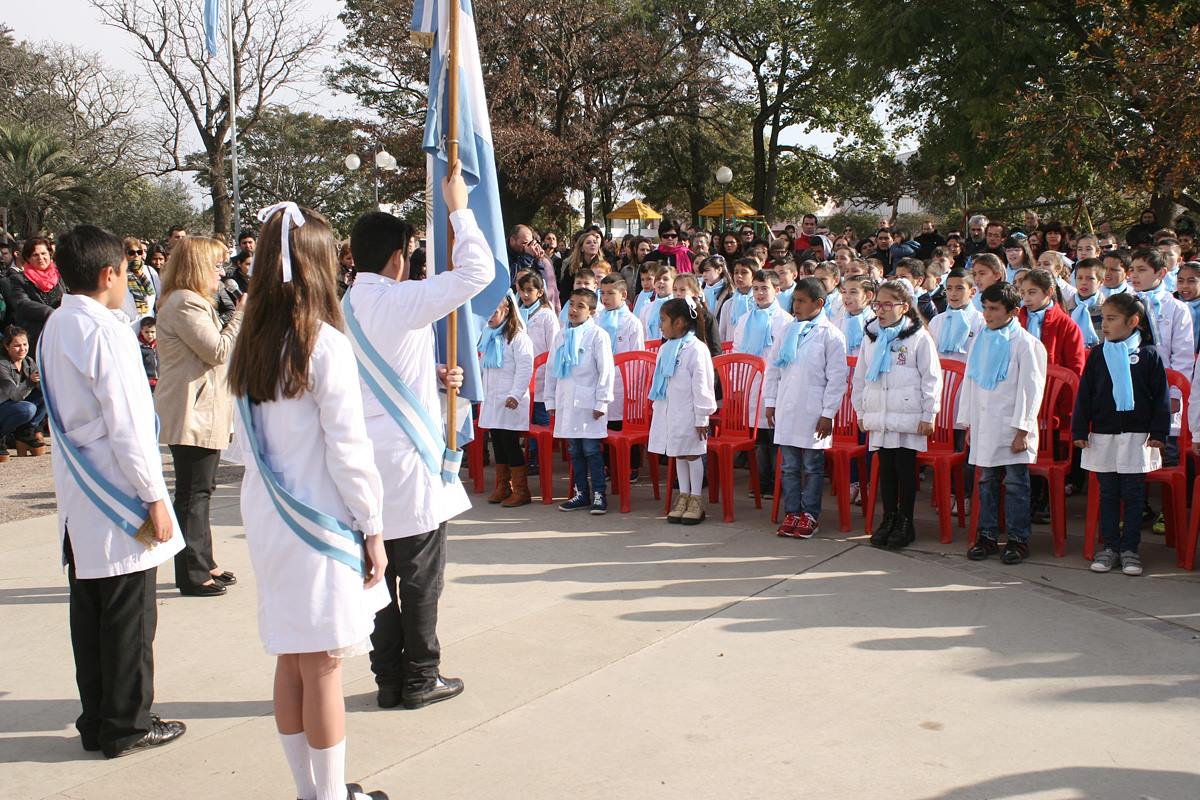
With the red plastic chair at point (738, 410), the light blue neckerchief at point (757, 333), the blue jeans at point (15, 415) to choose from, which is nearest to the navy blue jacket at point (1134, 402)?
the red plastic chair at point (738, 410)

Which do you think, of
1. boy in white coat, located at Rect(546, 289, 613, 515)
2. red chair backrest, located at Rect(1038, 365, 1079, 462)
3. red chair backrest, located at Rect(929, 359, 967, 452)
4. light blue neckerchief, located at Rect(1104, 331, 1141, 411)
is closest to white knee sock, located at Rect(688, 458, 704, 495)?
boy in white coat, located at Rect(546, 289, 613, 515)

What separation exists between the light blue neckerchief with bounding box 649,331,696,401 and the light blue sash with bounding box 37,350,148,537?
4.07 meters

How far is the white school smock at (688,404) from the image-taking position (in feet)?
23.2

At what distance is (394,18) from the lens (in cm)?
3159

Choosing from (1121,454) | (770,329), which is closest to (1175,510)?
(1121,454)

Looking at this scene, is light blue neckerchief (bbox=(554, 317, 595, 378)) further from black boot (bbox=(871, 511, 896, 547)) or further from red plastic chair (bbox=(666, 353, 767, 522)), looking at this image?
black boot (bbox=(871, 511, 896, 547))

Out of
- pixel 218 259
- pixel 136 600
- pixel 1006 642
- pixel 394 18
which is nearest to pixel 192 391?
pixel 218 259

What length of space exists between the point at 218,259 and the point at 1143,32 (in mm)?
12454

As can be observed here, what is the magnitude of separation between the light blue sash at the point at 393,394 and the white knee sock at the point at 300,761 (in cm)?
110

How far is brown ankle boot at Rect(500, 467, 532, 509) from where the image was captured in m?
7.77

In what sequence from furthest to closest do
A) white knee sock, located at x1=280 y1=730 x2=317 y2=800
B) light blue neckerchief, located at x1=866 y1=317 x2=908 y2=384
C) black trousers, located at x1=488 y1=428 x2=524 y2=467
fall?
1. black trousers, located at x1=488 y1=428 x2=524 y2=467
2. light blue neckerchief, located at x1=866 y1=317 x2=908 y2=384
3. white knee sock, located at x1=280 y1=730 x2=317 y2=800

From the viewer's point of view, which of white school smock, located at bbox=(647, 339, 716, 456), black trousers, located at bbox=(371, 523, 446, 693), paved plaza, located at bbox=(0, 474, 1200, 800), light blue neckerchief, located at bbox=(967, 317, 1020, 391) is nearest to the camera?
paved plaza, located at bbox=(0, 474, 1200, 800)

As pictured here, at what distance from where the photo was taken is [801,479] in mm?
6941

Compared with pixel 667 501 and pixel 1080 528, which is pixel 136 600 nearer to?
pixel 667 501
